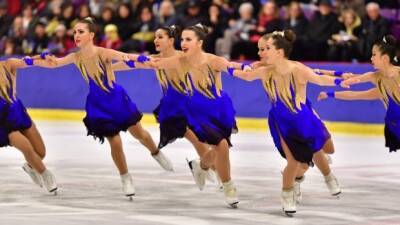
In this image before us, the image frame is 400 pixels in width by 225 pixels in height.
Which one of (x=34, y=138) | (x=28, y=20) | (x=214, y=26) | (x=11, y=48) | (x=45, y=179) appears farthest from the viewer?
(x=28, y=20)

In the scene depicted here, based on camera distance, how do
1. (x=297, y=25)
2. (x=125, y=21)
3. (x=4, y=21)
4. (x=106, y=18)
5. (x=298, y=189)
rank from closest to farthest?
(x=298, y=189) → (x=297, y=25) → (x=125, y=21) → (x=106, y=18) → (x=4, y=21)

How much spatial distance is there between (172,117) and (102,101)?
3.78 ft

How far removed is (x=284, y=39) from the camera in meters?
8.00

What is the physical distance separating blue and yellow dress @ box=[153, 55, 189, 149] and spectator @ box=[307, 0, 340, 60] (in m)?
5.98

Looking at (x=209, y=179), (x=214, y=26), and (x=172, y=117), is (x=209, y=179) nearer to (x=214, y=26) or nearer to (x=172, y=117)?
(x=172, y=117)

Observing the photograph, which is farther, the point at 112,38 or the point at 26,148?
the point at 112,38

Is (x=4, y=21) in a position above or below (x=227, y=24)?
below

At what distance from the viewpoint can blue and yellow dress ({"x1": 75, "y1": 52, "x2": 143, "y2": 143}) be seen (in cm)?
903

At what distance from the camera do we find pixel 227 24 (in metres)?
17.0

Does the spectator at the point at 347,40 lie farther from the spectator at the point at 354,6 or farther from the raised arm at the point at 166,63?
the raised arm at the point at 166,63

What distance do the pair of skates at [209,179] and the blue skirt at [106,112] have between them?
0.65 metres

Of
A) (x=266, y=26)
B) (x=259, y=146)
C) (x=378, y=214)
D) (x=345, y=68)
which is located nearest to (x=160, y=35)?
(x=378, y=214)

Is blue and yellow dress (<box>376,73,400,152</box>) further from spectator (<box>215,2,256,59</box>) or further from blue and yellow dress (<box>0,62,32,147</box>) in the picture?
spectator (<box>215,2,256,59</box>)

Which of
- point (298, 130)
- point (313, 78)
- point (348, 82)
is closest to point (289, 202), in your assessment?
point (298, 130)
